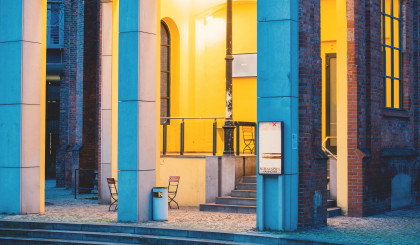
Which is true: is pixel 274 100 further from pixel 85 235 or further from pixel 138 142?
pixel 85 235

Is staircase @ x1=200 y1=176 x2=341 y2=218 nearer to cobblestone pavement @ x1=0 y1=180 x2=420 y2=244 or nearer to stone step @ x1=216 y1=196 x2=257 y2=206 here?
stone step @ x1=216 y1=196 x2=257 y2=206

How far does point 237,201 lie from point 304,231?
3585 mm

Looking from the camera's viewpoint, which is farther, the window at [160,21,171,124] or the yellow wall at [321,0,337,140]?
the window at [160,21,171,124]

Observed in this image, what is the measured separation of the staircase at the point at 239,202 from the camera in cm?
1507

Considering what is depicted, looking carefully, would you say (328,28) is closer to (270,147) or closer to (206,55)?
(206,55)

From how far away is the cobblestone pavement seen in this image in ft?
37.3

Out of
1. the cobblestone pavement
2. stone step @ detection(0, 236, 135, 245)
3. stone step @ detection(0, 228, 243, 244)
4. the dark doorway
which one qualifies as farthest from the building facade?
the dark doorway

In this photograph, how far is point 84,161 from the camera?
23.3 meters

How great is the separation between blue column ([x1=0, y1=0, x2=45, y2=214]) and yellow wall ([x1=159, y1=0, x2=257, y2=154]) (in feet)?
18.3

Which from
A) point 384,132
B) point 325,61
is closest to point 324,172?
point 384,132

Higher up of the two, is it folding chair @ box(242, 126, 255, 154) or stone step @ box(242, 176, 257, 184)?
folding chair @ box(242, 126, 255, 154)

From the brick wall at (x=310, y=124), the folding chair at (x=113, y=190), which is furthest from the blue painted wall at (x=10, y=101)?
the brick wall at (x=310, y=124)

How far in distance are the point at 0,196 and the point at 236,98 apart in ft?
27.7

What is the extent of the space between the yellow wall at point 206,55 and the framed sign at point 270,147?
833 centimetres
